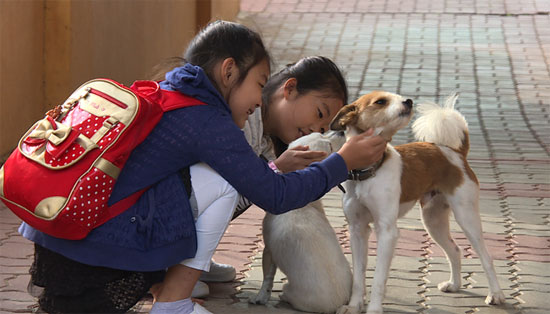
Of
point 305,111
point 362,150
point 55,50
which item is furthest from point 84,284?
point 55,50

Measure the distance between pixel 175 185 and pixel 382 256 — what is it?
1.01m

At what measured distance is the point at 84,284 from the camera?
2990 millimetres

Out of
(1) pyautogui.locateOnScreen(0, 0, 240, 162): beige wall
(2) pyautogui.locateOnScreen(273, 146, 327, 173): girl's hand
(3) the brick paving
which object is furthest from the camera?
(1) pyautogui.locateOnScreen(0, 0, 240, 162): beige wall

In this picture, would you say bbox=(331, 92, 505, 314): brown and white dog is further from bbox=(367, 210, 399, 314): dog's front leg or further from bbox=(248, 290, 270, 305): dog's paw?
bbox=(248, 290, 270, 305): dog's paw

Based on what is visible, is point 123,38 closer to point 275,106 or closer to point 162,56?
point 162,56

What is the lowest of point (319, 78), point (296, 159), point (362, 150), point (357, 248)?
point (357, 248)

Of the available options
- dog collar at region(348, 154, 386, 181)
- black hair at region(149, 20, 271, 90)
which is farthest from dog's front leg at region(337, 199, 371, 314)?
black hair at region(149, 20, 271, 90)

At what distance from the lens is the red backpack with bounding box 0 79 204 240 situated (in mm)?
2768

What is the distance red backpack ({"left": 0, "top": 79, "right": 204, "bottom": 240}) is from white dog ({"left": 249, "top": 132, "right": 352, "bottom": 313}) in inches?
33.0

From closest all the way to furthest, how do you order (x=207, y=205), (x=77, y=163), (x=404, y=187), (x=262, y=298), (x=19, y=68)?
(x=77, y=163) < (x=207, y=205) < (x=404, y=187) < (x=262, y=298) < (x=19, y=68)

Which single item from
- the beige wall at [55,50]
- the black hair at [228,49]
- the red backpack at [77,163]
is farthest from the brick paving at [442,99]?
the beige wall at [55,50]

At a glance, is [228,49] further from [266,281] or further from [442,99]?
[442,99]

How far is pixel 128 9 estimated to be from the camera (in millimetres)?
8742

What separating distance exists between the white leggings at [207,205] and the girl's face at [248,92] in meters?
0.31
